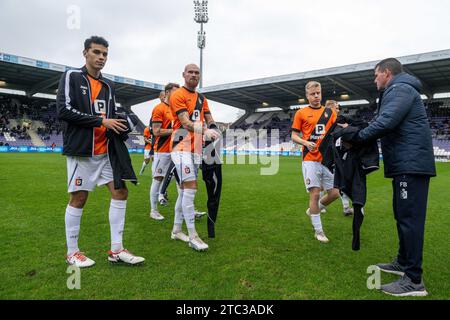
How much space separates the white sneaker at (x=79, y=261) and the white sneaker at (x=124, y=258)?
21cm

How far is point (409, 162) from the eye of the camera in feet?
9.73

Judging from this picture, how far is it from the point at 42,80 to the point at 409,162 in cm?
4393

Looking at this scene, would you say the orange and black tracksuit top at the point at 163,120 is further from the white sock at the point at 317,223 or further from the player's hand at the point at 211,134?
the white sock at the point at 317,223

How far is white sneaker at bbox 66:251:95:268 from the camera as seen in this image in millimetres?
3324

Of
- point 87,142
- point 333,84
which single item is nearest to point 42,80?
point 333,84

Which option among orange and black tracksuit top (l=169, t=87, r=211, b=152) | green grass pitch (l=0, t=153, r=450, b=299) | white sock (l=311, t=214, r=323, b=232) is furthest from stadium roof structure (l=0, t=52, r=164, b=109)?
white sock (l=311, t=214, r=323, b=232)

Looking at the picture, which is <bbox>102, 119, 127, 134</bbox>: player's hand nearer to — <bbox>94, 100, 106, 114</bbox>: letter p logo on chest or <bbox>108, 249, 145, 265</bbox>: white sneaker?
<bbox>94, 100, 106, 114</bbox>: letter p logo on chest

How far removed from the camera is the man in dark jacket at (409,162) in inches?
115

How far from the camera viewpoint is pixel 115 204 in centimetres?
354

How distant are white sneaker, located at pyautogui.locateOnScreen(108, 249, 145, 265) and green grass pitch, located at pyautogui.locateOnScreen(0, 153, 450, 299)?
0.27ft

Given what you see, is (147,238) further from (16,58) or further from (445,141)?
(445,141)

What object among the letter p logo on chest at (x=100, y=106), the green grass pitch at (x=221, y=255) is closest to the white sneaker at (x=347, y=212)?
the green grass pitch at (x=221, y=255)

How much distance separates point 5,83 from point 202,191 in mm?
42997
